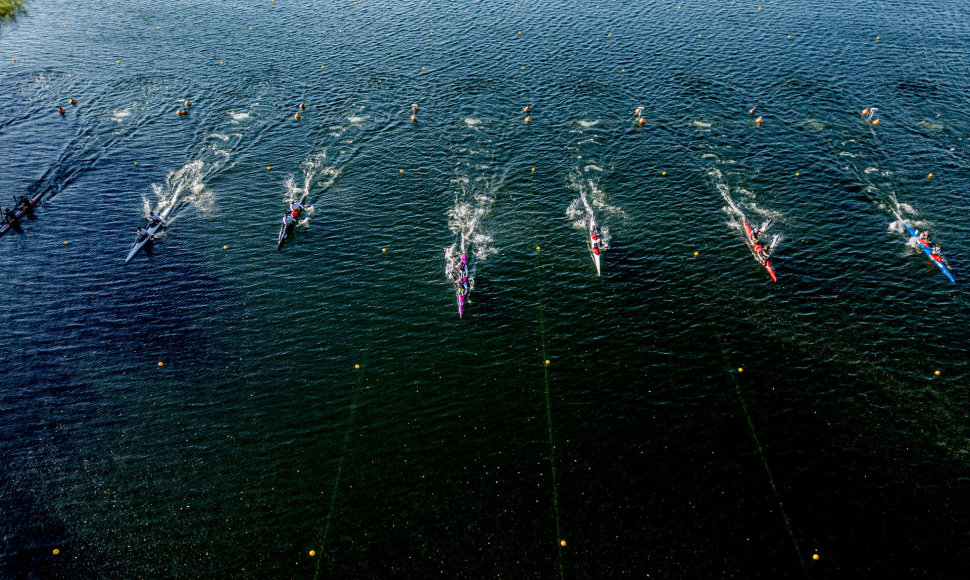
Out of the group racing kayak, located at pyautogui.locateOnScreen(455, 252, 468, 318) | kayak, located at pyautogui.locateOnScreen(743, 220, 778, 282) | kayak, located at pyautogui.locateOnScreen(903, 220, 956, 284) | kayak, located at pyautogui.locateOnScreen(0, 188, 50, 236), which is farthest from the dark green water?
kayak, located at pyautogui.locateOnScreen(0, 188, 50, 236)

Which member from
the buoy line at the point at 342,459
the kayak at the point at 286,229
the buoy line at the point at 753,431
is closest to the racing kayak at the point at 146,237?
the kayak at the point at 286,229

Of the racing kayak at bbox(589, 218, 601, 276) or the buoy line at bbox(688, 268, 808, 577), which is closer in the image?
the buoy line at bbox(688, 268, 808, 577)

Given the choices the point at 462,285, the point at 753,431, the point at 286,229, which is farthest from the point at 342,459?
the point at 753,431

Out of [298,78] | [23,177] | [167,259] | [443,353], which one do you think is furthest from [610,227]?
[23,177]

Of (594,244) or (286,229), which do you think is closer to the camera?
(594,244)

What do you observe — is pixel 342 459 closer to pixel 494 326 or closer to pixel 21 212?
pixel 494 326

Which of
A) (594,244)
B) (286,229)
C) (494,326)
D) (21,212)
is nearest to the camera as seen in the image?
(494,326)

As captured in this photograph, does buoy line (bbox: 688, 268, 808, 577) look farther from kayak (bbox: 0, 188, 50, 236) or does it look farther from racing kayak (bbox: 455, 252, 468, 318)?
kayak (bbox: 0, 188, 50, 236)

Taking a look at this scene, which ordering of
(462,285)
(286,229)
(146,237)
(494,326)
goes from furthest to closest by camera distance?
(286,229) → (146,237) → (462,285) → (494,326)

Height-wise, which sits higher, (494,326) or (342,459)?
(494,326)
